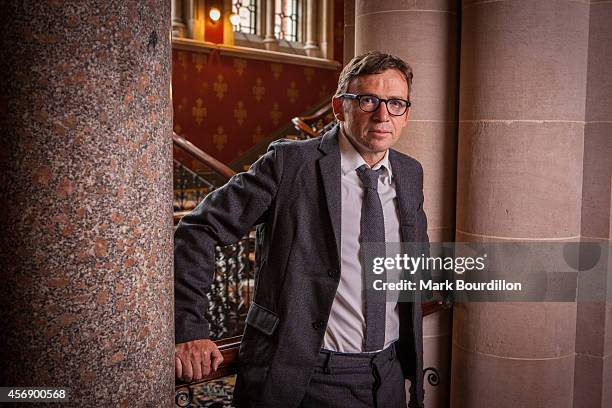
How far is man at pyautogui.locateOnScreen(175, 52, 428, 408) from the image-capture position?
6.22ft

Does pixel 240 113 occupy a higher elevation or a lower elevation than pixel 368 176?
higher

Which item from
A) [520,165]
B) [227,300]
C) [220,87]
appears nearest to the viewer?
[520,165]

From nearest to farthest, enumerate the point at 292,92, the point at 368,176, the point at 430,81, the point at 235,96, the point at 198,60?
the point at 368,176
the point at 430,81
the point at 198,60
the point at 235,96
the point at 292,92

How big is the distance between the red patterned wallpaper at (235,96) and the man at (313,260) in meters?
8.37

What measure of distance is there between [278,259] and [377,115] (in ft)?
1.77

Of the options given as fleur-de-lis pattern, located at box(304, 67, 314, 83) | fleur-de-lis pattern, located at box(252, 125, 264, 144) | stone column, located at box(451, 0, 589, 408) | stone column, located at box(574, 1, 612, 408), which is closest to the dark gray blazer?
stone column, located at box(451, 0, 589, 408)

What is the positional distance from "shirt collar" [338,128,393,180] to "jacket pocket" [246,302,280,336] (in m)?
0.50

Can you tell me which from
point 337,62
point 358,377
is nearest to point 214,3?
point 337,62

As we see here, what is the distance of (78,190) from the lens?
3.58 ft

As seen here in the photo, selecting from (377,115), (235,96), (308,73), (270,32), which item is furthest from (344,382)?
(308,73)

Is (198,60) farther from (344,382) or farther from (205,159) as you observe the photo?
(344,382)

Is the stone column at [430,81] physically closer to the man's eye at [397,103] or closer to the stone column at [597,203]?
the stone column at [597,203]

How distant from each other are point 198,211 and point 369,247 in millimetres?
541

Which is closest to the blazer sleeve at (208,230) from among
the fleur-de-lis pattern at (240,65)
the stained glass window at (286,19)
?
the fleur-de-lis pattern at (240,65)
